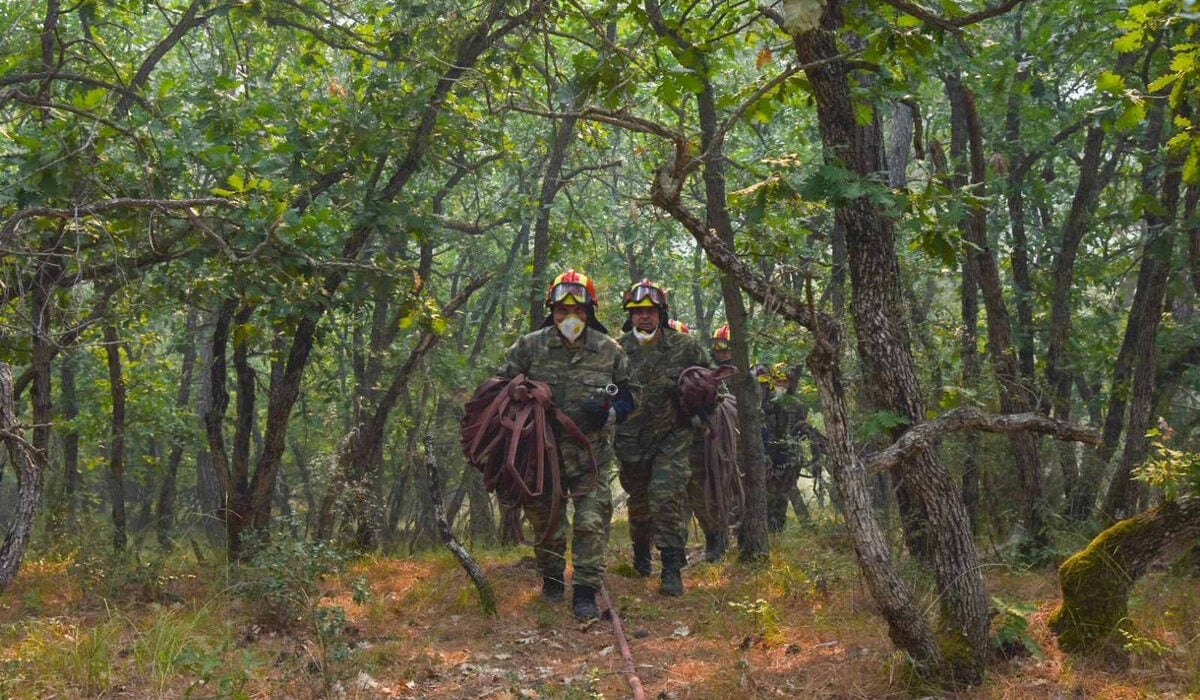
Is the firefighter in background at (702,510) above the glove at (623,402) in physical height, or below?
below

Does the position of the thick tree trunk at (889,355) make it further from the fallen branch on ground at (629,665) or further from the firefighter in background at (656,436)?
the firefighter in background at (656,436)

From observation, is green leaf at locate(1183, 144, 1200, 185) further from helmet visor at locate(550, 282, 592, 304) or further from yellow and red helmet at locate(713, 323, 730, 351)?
yellow and red helmet at locate(713, 323, 730, 351)

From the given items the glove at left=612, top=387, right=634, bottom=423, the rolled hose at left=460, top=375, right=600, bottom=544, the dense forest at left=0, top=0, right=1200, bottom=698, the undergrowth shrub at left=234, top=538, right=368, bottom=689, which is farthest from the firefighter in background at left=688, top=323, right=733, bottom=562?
the undergrowth shrub at left=234, top=538, right=368, bottom=689

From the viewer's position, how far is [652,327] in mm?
9578

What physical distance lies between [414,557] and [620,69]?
18.2 feet

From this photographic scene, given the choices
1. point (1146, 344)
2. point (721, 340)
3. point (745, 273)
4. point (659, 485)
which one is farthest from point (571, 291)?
point (721, 340)

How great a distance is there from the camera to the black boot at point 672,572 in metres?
8.38

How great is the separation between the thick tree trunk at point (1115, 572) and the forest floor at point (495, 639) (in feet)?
0.43

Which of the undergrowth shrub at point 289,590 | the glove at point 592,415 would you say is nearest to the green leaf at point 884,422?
the undergrowth shrub at point 289,590

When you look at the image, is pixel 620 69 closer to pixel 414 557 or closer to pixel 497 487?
pixel 497 487

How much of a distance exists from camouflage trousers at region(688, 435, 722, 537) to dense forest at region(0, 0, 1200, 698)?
376mm

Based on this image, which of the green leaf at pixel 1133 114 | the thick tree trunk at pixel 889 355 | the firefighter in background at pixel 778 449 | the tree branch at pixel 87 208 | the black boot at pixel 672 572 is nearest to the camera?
the thick tree trunk at pixel 889 355

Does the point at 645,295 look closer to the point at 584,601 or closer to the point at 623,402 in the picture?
the point at 623,402

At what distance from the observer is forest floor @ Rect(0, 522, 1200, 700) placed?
500 cm
